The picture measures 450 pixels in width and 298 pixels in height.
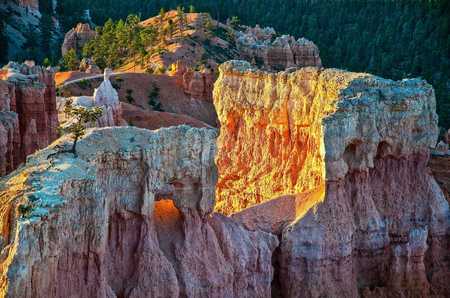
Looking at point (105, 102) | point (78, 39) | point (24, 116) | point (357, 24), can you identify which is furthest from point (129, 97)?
point (357, 24)

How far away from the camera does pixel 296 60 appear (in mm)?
71562

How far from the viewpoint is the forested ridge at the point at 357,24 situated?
275ft

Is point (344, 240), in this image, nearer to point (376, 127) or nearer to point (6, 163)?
point (376, 127)

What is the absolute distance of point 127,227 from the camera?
2062cm

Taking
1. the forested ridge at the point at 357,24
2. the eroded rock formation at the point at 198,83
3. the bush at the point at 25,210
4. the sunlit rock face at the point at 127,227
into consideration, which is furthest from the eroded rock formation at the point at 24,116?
the forested ridge at the point at 357,24

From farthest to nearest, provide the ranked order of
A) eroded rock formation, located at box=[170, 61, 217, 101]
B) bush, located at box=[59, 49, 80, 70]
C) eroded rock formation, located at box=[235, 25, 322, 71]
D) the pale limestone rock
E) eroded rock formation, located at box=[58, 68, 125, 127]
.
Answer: eroded rock formation, located at box=[235, 25, 322, 71] → bush, located at box=[59, 49, 80, 70] → eroded rock formation, located at box=[170, 61, 217, 101] → eroded rock formation, located at box=[58, 68, 125, 127] → the pale limestone rock

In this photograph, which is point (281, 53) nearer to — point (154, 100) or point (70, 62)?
point (154, 100)

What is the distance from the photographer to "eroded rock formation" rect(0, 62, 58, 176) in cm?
2801

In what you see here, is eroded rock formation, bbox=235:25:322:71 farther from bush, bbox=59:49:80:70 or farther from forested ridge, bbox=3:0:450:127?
bush, bbox=59:49:80:70

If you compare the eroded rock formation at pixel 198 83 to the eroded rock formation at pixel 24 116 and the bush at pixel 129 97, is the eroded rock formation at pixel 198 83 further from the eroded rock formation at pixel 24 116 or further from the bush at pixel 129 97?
the eroded rock formation at pixel 24 116

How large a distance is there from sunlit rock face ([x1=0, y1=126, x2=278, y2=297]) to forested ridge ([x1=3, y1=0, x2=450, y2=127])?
49.6 m

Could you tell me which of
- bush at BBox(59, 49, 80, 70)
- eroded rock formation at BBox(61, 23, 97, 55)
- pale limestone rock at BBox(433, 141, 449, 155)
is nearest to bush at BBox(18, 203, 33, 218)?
pale limestone rock at BBox(433, 141, 449, 155)

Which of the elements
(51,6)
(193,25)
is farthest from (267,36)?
(51,6)

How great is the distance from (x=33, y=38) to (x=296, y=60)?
3192cm
